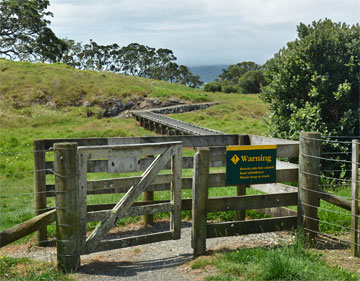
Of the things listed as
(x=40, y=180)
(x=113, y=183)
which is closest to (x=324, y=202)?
(x=113, y=183)

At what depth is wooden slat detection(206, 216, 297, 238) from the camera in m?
6.59

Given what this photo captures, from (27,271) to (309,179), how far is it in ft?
15.7

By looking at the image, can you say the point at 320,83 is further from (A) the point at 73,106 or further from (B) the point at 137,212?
(A) the point at 73,106

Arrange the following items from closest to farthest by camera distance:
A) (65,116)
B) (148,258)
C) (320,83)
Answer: (148,258) < (320,83) < (65,116)

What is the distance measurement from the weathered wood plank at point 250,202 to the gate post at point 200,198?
0.19 metres

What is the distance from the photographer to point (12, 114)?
132 feet

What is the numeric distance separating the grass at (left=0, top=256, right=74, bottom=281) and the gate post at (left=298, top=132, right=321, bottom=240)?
13.5 feet

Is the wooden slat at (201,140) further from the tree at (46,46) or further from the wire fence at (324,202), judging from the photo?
the tree at (46,46)

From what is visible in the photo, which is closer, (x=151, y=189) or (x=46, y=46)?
(x=151, y=189)

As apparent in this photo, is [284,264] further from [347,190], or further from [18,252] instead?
[347,190]

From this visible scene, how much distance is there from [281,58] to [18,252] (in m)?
10.5

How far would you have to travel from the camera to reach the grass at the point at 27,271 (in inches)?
208

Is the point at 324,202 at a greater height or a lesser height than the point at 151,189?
lesser

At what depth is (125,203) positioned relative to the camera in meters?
6.27
